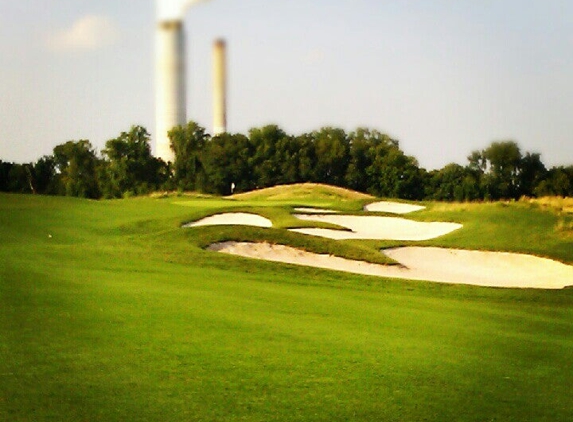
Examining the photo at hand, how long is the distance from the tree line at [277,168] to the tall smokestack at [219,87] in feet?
7.20

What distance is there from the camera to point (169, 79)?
7112cm

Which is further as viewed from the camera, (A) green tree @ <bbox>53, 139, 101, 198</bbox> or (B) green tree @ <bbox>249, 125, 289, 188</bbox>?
(B) green tree @ <bbox>249, 125, 289, 188</bbox>

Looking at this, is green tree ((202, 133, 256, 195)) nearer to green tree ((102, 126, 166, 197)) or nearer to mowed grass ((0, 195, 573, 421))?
green tree ((102, 126, 166, 197))

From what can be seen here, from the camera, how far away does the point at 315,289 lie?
12.9 m

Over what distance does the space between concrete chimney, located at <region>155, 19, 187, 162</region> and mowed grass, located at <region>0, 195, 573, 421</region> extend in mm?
55030

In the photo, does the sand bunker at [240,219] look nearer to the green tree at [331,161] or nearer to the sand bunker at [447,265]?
the sand bunker at [447,265]

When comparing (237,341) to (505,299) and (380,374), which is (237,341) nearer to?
(380,374)

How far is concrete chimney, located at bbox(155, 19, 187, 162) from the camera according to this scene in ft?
223

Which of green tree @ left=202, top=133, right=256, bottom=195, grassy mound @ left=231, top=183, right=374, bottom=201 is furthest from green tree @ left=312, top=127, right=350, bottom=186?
grassy mound @ left=231, top=183, right=374, bottom=201

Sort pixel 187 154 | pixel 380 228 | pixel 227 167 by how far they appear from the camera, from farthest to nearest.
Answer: pixel 187 154
pixel 227 167
pixel 380 228

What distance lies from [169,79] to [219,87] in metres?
9.88

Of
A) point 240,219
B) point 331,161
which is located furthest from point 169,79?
point 240,219

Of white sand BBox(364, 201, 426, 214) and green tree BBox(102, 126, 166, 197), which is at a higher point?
green tree BBox(102, 126, 166, 197)

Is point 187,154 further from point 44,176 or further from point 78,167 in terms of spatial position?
point 44,176
